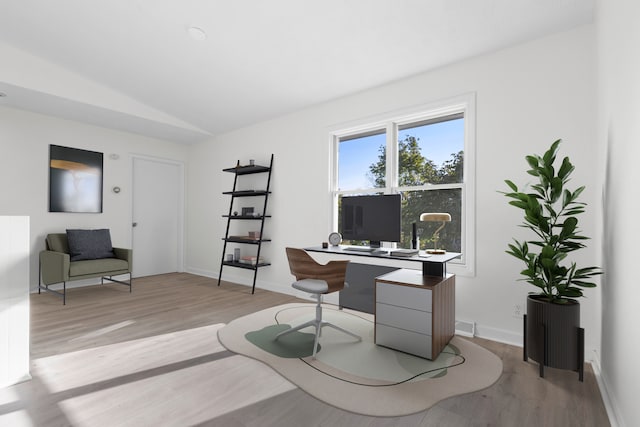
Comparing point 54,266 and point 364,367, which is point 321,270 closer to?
point 364,367

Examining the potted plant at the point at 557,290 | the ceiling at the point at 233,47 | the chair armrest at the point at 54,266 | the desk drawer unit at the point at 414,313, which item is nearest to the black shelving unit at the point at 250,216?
the ceiling at the point at 233,47

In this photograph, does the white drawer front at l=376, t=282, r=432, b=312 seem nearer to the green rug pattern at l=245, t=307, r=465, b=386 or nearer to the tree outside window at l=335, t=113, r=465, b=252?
the green rug pattern at l=245, t=307, r=465, b=386

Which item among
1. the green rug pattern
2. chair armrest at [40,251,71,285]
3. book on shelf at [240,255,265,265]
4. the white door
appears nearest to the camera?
the green rug pattern

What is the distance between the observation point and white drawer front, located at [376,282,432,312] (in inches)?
95.2

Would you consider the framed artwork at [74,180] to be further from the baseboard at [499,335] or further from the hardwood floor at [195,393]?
the baseboard at [499,335]

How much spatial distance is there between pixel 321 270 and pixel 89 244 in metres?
3.94

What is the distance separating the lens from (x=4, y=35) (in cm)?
355

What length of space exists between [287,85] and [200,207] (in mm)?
3307

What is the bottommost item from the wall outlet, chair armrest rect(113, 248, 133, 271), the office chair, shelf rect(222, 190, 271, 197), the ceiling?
the wall outlet

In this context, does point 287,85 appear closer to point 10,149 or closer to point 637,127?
point 637,127

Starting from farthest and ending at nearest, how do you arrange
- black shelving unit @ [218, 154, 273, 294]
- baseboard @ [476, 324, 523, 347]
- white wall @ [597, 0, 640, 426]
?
black shelving unit @ [218, 154, 273, 294]
baseboard @ [476, 324, 523, 347]
white wall @ [597, 0, 640, 426]

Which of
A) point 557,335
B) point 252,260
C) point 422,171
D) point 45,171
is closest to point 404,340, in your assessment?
point 557,335

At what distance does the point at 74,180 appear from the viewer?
502cm

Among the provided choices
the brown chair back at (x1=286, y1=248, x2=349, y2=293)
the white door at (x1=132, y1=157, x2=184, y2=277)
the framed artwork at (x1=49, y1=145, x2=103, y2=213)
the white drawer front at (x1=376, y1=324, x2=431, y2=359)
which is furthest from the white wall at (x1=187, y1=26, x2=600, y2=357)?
the framed artwork at (x1=49, y1=145, x2=103, y2=213)
